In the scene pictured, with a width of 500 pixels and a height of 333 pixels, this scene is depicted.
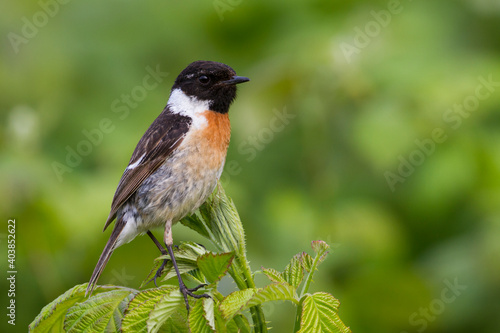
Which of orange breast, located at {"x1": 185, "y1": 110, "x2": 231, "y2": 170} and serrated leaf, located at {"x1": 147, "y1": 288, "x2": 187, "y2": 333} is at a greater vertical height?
orange breast, located at {"x1": 185, "y1": 110, "x2": 231, "y2": 170}

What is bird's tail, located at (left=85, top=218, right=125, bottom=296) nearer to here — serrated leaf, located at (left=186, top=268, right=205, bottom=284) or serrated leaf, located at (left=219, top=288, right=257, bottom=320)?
serrated leaf, located at (left=186, top=268, right=205, bottom=284)

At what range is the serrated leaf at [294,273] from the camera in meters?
2.05

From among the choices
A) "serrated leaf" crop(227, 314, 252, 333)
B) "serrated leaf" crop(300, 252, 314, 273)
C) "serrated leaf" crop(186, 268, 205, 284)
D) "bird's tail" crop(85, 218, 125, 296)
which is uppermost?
"serrated leaf" crop(300, 252, 314, 273)

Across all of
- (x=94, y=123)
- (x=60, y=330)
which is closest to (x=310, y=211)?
(x=94, y=123)

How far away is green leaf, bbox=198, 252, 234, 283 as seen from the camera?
2.00 m

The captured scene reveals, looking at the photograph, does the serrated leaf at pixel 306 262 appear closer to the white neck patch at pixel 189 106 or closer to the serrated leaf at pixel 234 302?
the serrated leaf at pixel 234 302

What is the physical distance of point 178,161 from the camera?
3.45 meters

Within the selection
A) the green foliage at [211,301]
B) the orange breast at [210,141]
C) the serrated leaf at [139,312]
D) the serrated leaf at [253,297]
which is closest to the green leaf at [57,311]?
the green foliage at [211,301]

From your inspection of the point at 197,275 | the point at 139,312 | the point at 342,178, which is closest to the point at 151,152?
the point at 197,275

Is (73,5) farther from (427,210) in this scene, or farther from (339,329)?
(339,329)

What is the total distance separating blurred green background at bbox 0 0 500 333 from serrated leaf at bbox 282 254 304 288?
202cm

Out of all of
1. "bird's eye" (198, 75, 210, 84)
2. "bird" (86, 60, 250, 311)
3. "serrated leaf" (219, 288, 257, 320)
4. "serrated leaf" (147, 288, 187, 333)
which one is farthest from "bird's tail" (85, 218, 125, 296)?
"serrated leaf" (219, 288, 257, 320)

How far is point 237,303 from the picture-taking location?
6.33 ft

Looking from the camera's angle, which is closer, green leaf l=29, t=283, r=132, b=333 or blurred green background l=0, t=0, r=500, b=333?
green leaf l=29, t=283, r=132, b=333
